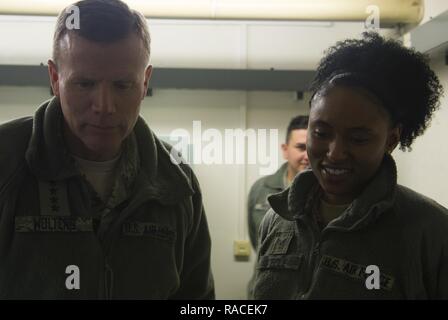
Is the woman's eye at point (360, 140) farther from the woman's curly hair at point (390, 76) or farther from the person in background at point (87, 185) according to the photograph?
Result: the person in background at point (87, 185)

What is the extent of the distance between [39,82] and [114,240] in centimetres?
A: 170

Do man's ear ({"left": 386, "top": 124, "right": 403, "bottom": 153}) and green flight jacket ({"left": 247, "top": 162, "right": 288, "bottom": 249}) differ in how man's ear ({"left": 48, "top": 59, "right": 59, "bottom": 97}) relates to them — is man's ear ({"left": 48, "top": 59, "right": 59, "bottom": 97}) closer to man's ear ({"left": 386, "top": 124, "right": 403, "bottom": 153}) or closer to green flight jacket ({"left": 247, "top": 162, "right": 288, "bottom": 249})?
man's ear ({"left": 386, "top": 124, "right": 403, "bottom": 153})

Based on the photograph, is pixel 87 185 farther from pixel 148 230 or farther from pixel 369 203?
pixel 369 203

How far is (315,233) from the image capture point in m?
0.93

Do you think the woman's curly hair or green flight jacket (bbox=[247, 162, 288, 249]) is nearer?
the woman's curly hair

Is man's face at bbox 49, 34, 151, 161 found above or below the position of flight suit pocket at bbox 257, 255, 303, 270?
above

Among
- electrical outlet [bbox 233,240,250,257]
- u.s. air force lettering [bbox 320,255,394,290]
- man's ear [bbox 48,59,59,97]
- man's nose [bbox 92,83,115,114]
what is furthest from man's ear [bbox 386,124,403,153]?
electrical outlet [bbox 233,240,250,257]

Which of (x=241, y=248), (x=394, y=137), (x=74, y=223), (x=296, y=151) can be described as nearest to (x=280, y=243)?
(x=394, y=137)

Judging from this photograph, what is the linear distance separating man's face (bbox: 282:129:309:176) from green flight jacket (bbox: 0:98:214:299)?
4.38 feet

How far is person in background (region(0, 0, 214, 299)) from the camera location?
0.84 meters

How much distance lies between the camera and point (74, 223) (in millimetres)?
863

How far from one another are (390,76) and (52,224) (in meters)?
0.70
